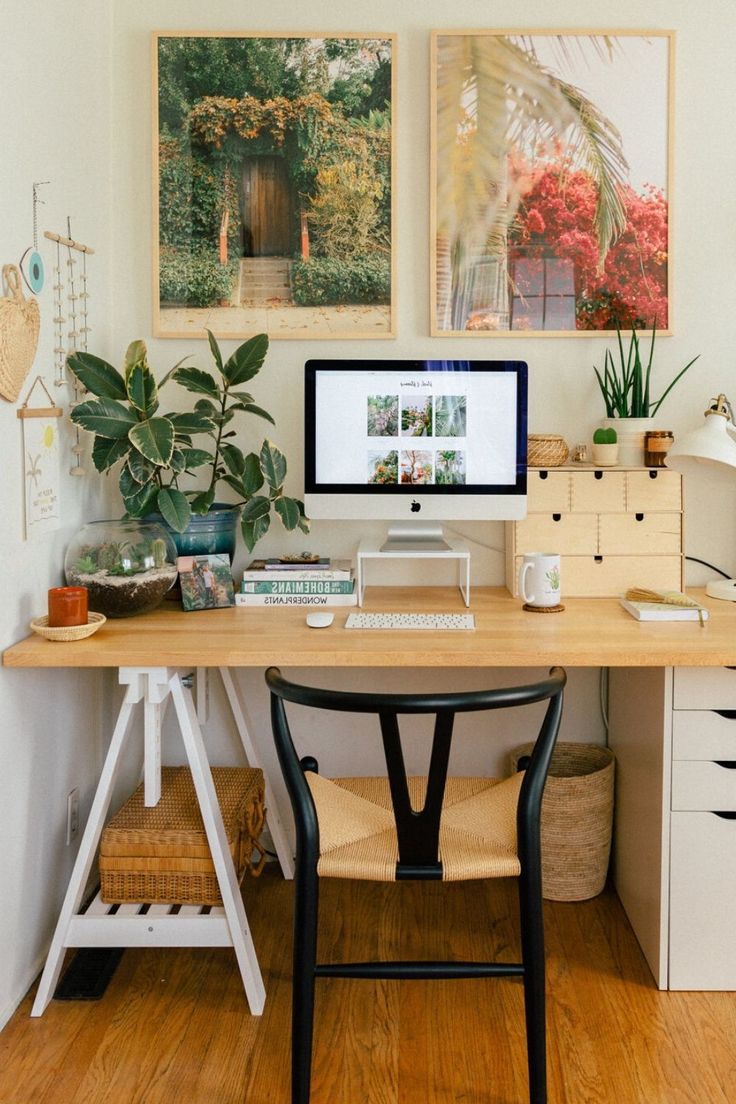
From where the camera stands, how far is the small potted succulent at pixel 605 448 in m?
2.50

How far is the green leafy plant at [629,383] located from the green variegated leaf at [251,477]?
92cm

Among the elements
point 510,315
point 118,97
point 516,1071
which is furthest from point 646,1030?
point 118,97

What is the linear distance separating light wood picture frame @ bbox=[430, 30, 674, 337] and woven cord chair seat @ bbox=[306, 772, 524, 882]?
1.26m

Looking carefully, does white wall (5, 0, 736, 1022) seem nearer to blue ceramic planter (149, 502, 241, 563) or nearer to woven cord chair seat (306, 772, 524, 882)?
blue ceramic planter (149, 502, 241, 563)

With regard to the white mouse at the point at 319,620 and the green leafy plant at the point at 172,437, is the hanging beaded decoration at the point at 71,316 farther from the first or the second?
the white mouse at the point at 319,620

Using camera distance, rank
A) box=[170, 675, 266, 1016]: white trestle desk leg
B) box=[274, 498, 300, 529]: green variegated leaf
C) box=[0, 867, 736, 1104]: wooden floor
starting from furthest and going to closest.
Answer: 1. box=[274, 498, 300, 529]: green variegated leaf
2. box=[170, 675, 266, 1016]: white trestle desk leg
3. box=[0, 867, 736, 1104]: wooden floor

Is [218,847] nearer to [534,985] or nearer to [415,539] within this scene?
[534,985]

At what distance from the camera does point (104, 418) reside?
2.21 meters

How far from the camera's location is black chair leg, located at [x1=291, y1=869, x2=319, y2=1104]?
168 cm

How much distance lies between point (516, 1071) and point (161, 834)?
0.86 meters

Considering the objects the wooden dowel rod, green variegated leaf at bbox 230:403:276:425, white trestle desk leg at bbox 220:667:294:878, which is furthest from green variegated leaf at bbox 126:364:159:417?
white trestle desk leg at bbox 220:667:294:878

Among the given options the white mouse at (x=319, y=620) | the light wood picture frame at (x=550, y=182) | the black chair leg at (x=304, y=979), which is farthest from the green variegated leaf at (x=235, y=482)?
the black chair leg at (x=304, y=979)

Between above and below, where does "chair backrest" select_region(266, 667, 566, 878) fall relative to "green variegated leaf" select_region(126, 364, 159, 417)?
below

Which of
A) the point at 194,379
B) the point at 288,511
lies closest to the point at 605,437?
the point at 288,511
